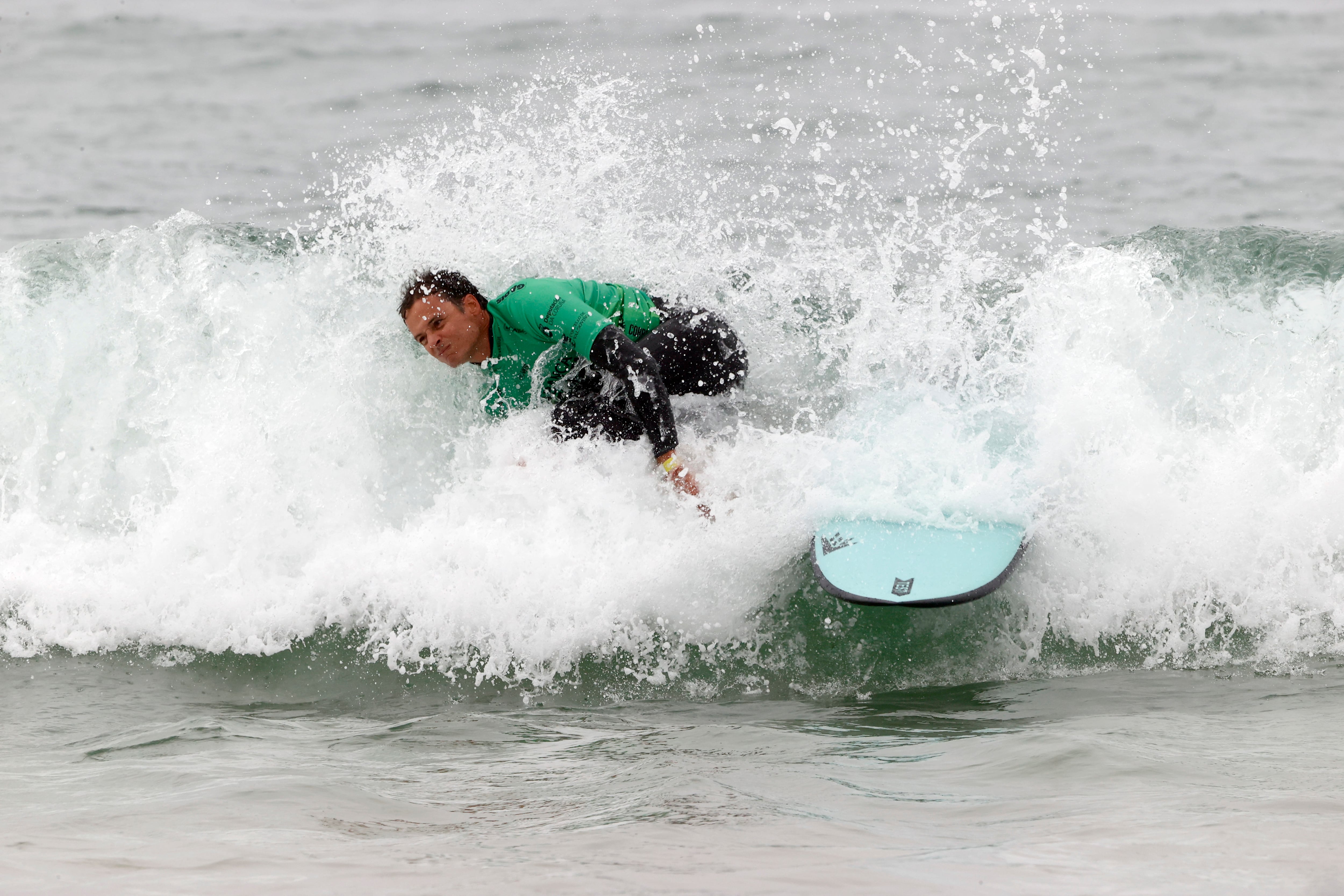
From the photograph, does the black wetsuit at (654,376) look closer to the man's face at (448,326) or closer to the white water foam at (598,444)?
the white water foam at (598,444)

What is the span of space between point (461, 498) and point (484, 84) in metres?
10.4

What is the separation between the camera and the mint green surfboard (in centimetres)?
430

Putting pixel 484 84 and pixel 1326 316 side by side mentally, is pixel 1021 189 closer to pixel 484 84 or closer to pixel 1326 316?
pixel 1326 316

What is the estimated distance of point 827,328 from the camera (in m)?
5.84

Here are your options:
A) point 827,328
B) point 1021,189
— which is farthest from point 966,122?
point 827,328

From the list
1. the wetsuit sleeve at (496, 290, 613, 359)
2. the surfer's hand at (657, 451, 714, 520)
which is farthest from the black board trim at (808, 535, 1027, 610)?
the wetsuit sleeve at (496, 290, 613, 359)

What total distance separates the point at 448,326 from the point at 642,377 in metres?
0.80

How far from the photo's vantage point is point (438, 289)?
Answer: 15.1 feet

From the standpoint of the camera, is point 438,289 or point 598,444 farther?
point 598,444

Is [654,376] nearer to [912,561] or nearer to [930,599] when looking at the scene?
[912,561]

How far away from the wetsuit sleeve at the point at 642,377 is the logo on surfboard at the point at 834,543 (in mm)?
723

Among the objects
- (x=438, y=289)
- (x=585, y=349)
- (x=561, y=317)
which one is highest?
(x=438, y=289)

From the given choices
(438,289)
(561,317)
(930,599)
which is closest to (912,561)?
(930,599)

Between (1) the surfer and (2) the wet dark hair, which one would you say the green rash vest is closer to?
(1) the surfer
